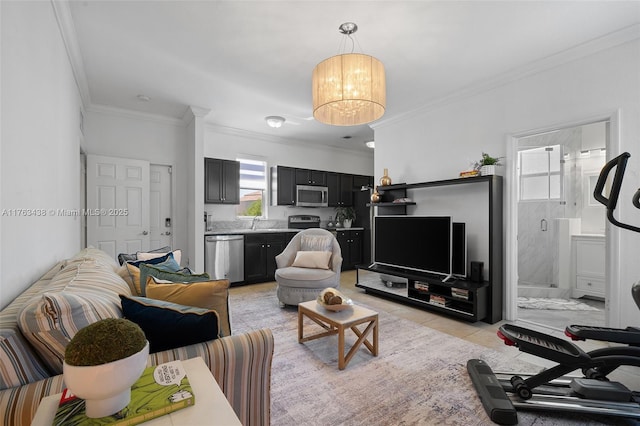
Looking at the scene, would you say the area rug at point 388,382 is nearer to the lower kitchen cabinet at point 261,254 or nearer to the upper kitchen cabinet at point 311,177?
the lower kitchen cabinet at point 261,254

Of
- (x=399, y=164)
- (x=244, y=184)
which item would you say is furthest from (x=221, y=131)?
(x=399, y=164)

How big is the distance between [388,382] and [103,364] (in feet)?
6.37

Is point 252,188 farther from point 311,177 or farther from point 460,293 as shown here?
point 460,293

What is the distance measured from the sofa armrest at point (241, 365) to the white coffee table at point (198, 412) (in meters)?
0.28

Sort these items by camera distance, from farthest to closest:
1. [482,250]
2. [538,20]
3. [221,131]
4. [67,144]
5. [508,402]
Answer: [221,131] → [482,250] → [67,144] → [538,20] → [508,402]

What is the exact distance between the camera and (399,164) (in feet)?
15.3

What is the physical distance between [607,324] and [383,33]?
3.32 meters

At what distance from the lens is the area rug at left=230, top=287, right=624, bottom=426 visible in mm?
1772

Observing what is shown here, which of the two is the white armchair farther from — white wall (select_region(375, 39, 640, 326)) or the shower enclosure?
the shower enclosure

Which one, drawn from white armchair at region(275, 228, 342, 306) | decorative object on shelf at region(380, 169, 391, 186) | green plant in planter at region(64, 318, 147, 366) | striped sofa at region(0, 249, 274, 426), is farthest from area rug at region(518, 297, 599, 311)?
green plant in planter at region(64, 318, 147, 366)

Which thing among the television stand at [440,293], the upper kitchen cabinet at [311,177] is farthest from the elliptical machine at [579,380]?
the upper kitchen cabinet at [311,177]

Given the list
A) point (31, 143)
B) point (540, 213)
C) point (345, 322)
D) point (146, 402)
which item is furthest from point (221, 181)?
point (540, 213)

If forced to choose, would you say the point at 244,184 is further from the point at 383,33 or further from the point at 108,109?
the point at 383,33

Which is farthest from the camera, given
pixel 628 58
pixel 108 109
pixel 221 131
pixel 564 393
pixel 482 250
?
pixel 221 131
